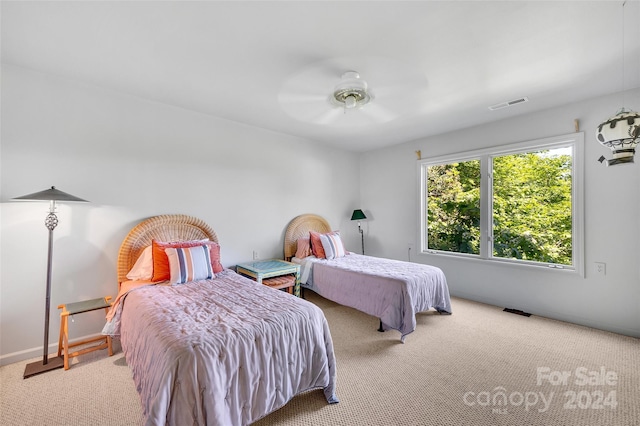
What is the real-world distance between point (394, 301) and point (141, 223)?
9.20ft

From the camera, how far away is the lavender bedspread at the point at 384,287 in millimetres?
2768

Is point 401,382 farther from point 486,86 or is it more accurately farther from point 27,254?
point 27,254

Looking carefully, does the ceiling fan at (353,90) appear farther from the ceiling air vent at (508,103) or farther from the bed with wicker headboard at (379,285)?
the bed with wicker headboard at (379,285)

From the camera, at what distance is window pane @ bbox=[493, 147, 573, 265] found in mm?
3184

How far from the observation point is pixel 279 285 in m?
3.19

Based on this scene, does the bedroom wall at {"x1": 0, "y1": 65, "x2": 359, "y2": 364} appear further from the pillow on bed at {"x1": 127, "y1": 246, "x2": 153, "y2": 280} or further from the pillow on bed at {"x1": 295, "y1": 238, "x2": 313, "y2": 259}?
the pillow on bed at {"x1": 295, "y1": 238, "x2": 313, "y2": 259}

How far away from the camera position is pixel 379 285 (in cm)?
295

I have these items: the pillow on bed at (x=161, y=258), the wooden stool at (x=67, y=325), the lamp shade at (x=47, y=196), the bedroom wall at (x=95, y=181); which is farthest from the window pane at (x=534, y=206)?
the lamp shade at (x=47, y=196)

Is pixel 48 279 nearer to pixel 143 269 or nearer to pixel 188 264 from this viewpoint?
pixel 143 269

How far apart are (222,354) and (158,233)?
1.98 meters

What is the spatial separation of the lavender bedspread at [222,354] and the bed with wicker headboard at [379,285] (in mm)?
1129

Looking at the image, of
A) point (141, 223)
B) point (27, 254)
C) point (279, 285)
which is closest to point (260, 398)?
point (279, 285)

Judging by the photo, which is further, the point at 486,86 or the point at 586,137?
the point at 586,137

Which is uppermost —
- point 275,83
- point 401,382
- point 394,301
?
point 275,83
